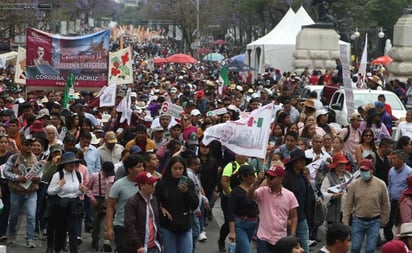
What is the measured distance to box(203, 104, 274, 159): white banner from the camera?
1245 cm

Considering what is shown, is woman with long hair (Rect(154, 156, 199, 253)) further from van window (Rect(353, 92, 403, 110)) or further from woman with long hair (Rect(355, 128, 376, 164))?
van window (Rect(353, 92, 403, 110))

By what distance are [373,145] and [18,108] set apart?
687 cm

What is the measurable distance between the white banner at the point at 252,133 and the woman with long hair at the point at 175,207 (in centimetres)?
156

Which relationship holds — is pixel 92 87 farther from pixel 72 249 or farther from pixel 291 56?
pixel 291 56

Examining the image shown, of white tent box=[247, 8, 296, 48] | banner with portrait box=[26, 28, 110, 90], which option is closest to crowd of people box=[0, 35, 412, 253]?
banner with portrait box=[26, 28, 110, 90]

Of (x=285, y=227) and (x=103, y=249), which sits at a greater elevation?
(x=285, y=227)

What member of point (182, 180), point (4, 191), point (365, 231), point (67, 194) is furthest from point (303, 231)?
point (4, 191)

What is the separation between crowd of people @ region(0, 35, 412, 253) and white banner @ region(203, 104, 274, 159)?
0.29 metres

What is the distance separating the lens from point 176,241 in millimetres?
10945

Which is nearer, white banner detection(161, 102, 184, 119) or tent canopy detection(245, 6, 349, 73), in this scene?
white banner detection(161, 102, 184, 119)

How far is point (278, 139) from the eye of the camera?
1675 centimetres

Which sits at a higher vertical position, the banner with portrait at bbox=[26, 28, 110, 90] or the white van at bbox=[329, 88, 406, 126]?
the banner with portrait at bbox=[26, 28, 110, 90]

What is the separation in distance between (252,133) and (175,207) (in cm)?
199

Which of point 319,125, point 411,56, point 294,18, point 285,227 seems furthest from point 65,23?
point 285,227
